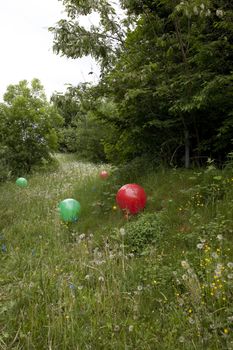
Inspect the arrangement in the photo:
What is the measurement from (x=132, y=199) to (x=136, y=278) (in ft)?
7.21

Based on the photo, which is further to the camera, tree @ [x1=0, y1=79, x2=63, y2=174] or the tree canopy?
tree @ [x1=0, y1=79, x2=63, y2=174]

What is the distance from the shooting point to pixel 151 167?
25.2 feet

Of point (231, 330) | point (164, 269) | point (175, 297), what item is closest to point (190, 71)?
point (164, 269)

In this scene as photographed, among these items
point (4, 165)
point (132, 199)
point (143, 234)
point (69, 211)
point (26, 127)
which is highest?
point (26, 127)

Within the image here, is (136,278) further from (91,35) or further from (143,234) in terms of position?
(91,35)

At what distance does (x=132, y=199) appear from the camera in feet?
19.9

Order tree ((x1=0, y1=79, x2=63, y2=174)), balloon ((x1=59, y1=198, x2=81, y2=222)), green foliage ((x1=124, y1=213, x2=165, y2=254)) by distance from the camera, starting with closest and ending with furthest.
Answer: green foliage ((x1=124, y1=213, x2=165, y2=254)) → balloon ((x1=59, y1=198, x2=81, y2=222)) → tree ((x1=0, y1=79, x2=63, y2=174))

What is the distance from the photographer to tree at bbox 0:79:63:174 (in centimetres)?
1669

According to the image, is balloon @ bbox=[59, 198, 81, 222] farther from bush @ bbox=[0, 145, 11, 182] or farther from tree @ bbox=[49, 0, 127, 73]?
bush @ bbox=[0, 145, 11, 182]

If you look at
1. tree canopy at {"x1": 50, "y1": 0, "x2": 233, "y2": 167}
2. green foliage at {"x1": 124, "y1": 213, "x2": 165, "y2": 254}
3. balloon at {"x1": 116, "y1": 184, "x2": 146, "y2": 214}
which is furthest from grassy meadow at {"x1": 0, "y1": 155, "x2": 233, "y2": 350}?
tree canopy at {"x1": 50, "y1": 0, "x2": 233, "y2": 167}

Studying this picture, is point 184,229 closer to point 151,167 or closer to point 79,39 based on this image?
point 151,167

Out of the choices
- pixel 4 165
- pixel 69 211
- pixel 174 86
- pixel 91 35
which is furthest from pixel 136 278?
pixel 4 165

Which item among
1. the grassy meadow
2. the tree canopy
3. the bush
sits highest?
the tree canopy

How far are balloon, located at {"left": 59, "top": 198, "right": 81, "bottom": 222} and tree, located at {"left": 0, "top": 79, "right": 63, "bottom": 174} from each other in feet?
32.1
